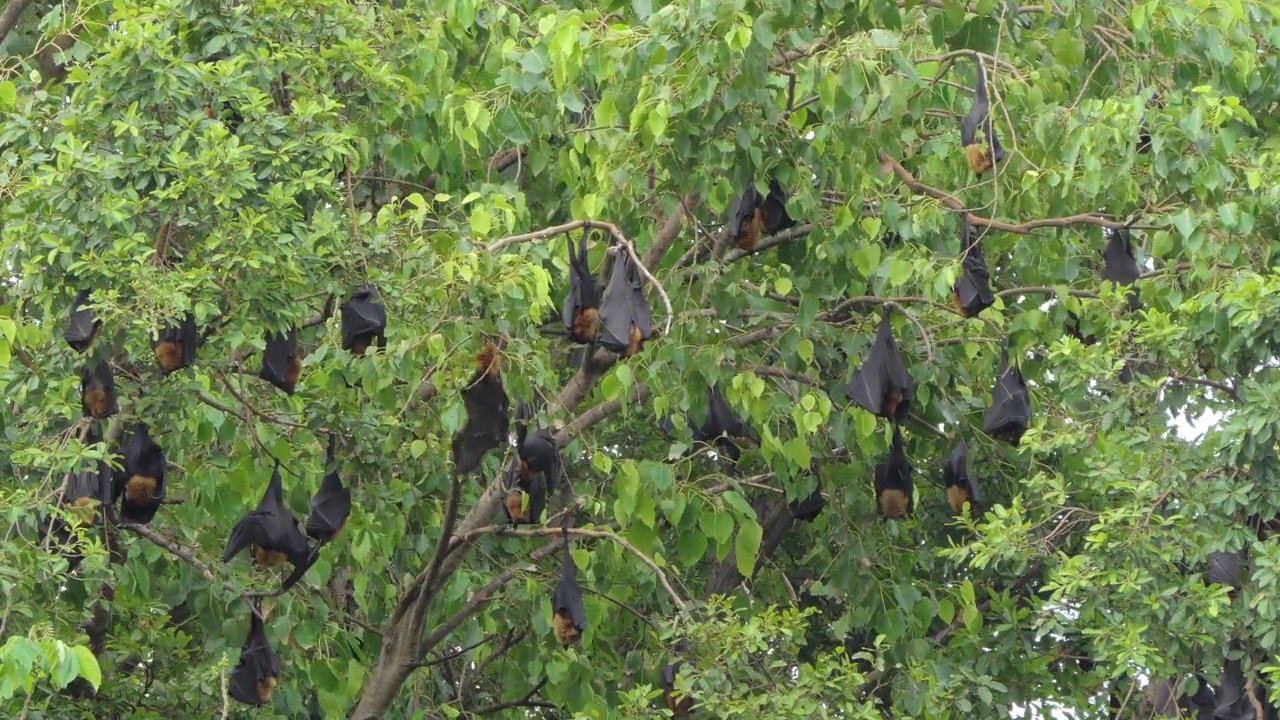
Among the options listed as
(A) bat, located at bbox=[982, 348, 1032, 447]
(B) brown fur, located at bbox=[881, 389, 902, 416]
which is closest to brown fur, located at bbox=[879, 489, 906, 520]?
(A) bat, located at bbox=[982, 348, 1032, 447]

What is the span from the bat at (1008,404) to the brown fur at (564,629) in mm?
2220

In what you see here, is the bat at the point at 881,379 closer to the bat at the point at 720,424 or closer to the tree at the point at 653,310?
the tree at the point at 653,310

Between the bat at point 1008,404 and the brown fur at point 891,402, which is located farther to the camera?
the bat at point 1008,404

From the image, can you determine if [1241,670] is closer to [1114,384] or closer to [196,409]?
[1114,384]

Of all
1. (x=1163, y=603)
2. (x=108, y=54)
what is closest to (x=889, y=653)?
(x=1163, y=603)

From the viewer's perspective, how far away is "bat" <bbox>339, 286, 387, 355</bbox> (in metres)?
7.39

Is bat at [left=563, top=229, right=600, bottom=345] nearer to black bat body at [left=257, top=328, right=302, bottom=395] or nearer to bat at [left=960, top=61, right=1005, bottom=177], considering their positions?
black bat body at [left=257, top=328, right=302, bottom=395]

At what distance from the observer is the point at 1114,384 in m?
8.09

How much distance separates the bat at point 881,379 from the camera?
850cm

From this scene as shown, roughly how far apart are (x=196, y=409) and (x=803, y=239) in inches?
107

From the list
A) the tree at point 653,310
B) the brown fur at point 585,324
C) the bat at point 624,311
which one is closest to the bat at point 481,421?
the tree at point 653,310

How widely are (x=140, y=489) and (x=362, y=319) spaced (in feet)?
4.49

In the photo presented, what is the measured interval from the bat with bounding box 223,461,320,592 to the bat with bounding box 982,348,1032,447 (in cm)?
319

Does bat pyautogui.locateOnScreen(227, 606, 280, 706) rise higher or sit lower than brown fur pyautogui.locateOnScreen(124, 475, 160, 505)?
lower
